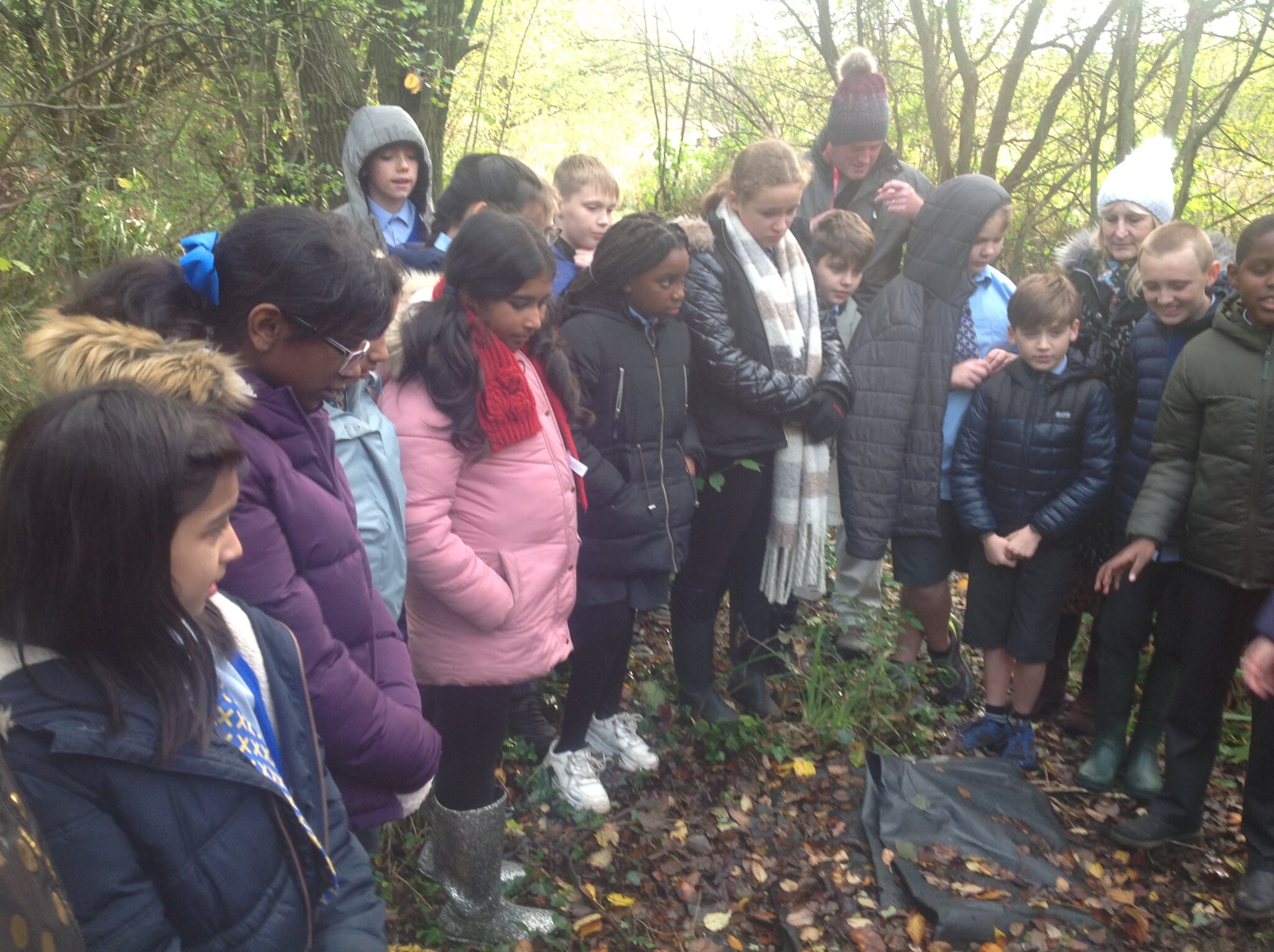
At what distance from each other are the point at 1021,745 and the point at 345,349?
316 centimetres

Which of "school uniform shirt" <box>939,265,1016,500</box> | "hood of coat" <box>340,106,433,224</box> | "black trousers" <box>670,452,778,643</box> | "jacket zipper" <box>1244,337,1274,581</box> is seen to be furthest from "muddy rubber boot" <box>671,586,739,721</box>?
"hood of coat" <box>340,106,433,224</box>

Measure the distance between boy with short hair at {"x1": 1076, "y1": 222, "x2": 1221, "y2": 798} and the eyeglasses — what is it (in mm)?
2795

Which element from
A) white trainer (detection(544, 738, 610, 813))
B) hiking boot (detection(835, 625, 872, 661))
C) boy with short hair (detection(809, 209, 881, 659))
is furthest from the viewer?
hiking boot (detection(835, 625, 872, 661))

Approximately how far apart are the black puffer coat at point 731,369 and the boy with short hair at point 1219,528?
1.24 metres

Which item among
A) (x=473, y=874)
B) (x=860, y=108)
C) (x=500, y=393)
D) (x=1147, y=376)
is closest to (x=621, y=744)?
(x=473, y=874)

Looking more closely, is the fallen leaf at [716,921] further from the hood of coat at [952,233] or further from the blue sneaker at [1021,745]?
the hood of coat at [952,233]

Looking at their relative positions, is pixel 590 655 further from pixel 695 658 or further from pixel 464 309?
pixel 464 309

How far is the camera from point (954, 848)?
10.5ft

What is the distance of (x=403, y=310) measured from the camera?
270cm

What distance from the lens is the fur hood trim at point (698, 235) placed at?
3734 millimetres

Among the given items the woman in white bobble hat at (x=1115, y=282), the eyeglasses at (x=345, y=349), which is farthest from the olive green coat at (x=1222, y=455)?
the eyeglasses at (x=345, y=349)

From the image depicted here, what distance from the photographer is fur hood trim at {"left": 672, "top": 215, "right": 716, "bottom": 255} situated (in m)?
3.73

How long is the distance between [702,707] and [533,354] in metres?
1.82

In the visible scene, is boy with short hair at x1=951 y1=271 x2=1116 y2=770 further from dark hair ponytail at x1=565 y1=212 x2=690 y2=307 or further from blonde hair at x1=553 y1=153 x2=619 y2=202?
blonde hair at x1=553 y1=153 x2=619 y2=202
